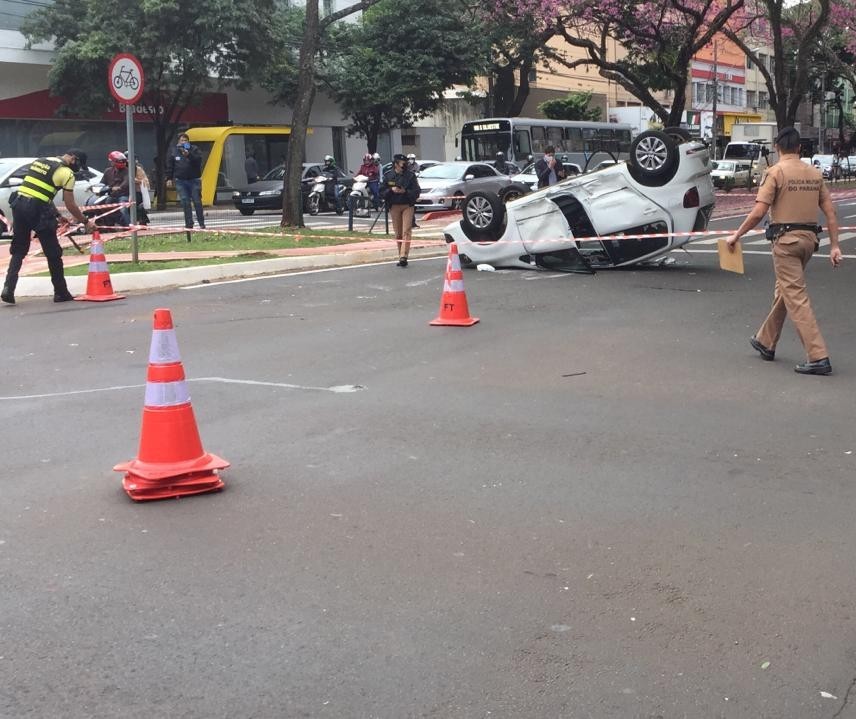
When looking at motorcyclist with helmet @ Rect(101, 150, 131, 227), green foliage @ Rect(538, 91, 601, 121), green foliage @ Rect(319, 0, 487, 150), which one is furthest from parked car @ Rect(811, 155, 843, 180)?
motorcyclist with helmet @ Rect(101, 150, 131, 227)

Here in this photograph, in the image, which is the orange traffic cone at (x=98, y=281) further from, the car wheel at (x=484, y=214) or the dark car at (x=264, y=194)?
the dark car at (x=264, y=194)

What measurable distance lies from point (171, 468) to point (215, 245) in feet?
42.9

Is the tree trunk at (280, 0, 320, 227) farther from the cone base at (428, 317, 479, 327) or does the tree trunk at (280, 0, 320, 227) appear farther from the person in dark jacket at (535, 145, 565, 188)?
the cone base at (428, 317, 479, 327)

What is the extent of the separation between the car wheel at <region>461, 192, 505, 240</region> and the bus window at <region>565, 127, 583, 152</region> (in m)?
26.9

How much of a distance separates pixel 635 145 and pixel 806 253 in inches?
226

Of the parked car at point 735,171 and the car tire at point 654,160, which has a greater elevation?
the parked car at point 735,171

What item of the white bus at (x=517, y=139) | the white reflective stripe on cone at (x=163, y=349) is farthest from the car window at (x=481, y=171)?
the white reflective stripe on cone at (x=163, y=349)

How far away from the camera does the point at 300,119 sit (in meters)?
20.7

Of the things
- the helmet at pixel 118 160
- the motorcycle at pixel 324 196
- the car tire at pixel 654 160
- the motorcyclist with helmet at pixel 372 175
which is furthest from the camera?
the motorcycle at pixel 324 196

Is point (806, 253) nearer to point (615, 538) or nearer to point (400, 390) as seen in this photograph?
point (400, 390)

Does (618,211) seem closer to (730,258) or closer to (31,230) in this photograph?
(730,258)

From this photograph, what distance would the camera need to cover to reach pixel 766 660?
3.46 meters

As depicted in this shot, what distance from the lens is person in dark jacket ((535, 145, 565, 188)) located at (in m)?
23.5

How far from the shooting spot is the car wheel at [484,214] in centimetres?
1437
